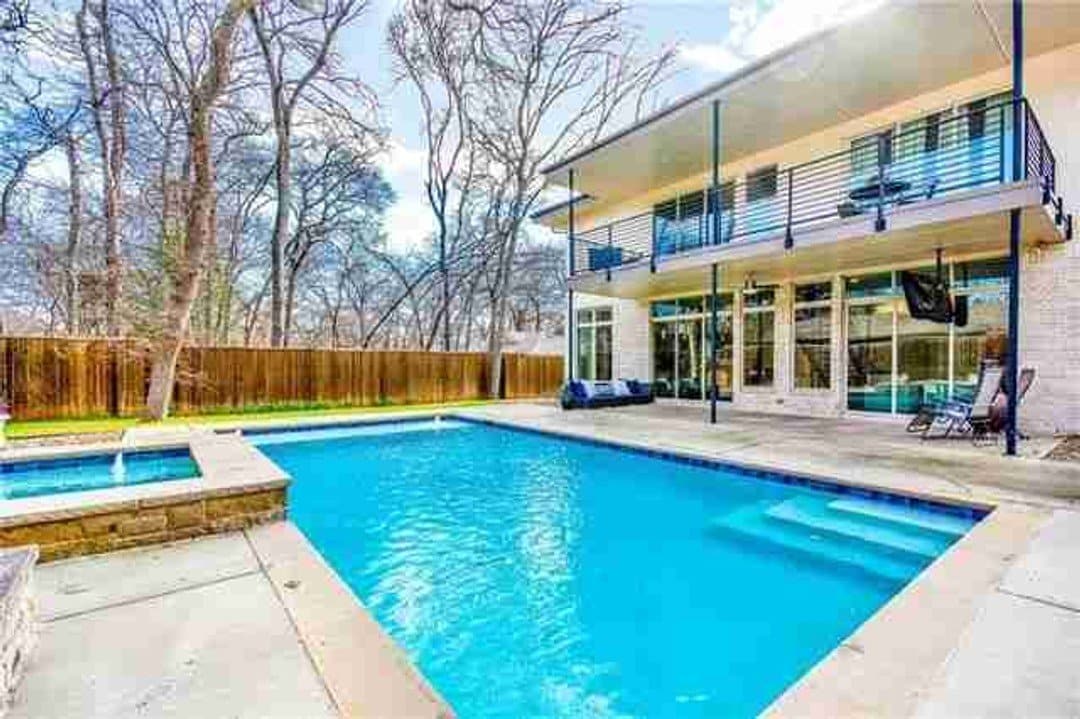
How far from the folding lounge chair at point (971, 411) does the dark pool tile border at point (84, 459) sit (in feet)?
30.8

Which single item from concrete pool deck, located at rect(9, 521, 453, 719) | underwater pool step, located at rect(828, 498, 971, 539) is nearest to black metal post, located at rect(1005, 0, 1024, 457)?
underwater pool step, located at rect(828, 498, 971, 539)

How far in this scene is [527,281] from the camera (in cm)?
2652

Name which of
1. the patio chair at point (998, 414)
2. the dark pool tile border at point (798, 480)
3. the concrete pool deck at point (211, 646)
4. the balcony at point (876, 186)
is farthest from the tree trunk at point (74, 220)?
the patio chair at point (998, 414)

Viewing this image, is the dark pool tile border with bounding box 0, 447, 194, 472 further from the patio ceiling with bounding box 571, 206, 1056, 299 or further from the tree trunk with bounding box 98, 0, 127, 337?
the patio ceiling with bounding box 571, 206, 1056, 299

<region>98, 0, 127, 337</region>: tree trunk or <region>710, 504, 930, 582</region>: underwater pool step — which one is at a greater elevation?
<region>98, 0, 127, 337</region>: tree trunk

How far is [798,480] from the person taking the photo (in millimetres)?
5496

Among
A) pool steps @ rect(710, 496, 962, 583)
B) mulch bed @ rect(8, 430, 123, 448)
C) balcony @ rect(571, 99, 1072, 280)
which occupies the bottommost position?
pool steps @ rect(710, 496, 962, 583)

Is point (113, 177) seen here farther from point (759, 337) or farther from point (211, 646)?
point (759, 337)

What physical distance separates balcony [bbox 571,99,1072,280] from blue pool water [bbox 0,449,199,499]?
8.09 meters

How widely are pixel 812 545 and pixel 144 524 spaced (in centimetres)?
474

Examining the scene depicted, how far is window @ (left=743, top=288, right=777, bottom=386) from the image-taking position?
11.3 meters

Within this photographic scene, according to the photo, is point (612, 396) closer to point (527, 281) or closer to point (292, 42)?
point (292, 42)

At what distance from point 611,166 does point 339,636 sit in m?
11.5

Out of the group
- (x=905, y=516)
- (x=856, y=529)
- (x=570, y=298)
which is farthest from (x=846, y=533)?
(x=570, y=298)
